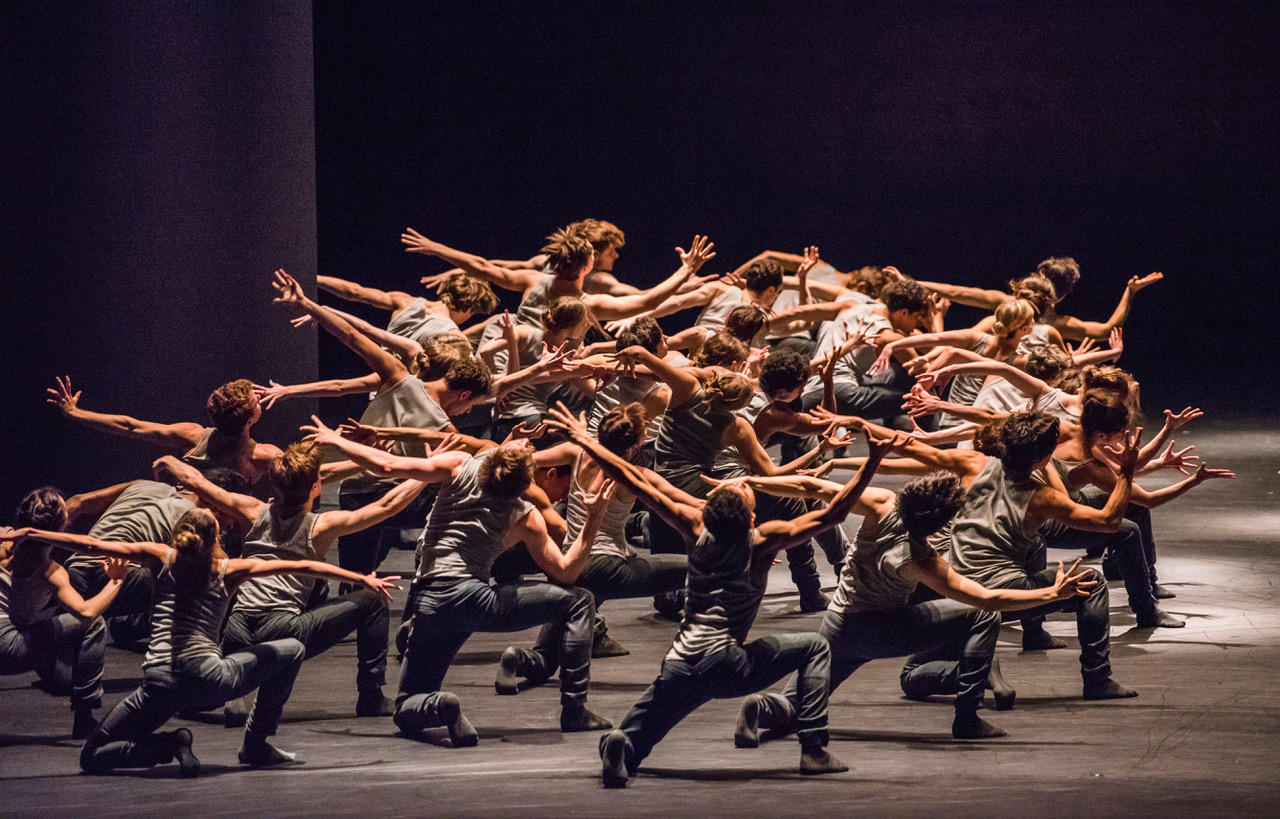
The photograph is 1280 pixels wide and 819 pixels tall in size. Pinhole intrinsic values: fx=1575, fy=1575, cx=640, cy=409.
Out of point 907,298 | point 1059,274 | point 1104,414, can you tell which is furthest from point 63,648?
point 1059,274

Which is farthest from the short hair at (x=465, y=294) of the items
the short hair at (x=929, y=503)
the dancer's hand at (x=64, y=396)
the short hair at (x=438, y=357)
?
the short hair at (x=929, y=503)

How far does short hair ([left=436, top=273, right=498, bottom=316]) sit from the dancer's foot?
3.44m

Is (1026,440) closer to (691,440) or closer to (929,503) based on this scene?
(929,503)

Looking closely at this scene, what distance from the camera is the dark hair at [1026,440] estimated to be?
493 cm

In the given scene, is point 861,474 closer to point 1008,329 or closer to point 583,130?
point 1008,329

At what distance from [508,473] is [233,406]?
1317 mm

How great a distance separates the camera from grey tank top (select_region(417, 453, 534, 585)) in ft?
15.9

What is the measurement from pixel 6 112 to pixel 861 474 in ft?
12.8

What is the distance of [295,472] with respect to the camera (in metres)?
4.73

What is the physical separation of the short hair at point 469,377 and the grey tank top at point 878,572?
1.76 meters

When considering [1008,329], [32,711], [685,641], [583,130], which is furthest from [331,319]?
[583,130]

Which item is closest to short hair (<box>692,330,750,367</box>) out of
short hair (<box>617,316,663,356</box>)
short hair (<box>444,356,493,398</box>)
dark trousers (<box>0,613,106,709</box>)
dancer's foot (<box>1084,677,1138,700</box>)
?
short hair (<box>617,316,663,356</box>)

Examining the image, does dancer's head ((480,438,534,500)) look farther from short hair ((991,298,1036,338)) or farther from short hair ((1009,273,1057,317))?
short hair ((1009,273,1057,317))

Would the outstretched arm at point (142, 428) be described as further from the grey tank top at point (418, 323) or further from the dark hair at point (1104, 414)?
the dark hair at point (1104, 414)
